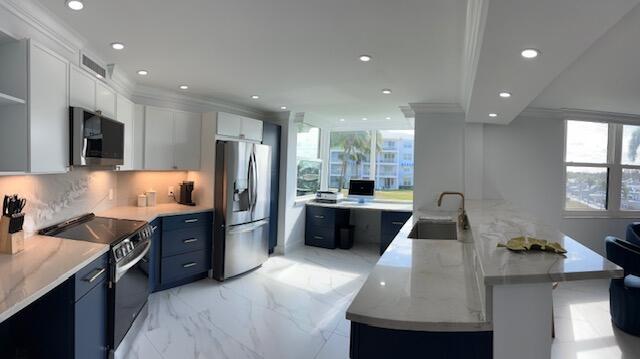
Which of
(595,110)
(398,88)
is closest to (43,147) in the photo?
(398,88)

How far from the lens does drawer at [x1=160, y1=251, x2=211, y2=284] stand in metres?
3.67

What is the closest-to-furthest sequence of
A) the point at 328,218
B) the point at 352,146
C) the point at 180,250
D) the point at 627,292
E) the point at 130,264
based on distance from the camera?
the point at 130,264 → the point at 627,292 → the point at 180,250 → the point at 328,218 → the point at 352,146

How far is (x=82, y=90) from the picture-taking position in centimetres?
246

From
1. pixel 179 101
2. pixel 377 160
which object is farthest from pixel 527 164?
pixel 179 101

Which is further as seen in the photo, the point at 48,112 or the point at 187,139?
the point at 187,139

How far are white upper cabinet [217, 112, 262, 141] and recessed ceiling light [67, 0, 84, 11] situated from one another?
A: 2.09m

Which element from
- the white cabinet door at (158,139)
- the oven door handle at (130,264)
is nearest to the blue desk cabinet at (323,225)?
the white cabinet door at (158,139)

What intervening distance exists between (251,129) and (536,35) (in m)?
3.53

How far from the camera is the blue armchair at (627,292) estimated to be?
3.00 m

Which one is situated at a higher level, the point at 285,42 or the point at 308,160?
the point at 285,42

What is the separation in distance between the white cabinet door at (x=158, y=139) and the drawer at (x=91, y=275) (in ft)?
5.55

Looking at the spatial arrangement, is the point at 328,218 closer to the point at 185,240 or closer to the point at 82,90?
the point at 185,240

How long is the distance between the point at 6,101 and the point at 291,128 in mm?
3735

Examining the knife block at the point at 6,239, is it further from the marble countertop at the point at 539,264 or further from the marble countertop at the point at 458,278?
the marble countertop at the point at 539,264
